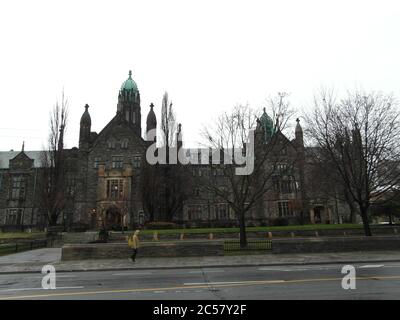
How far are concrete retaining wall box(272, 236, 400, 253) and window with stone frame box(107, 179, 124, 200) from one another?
3083 centimetres

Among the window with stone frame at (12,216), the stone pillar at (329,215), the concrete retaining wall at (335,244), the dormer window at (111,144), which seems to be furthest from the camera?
the window with stone frame at (12,216)

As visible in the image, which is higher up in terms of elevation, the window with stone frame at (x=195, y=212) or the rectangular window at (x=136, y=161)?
the rectangular window at (x=136, y=161)

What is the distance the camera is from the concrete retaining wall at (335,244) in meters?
21.0

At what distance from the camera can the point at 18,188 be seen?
5675 cm

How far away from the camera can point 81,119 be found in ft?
173

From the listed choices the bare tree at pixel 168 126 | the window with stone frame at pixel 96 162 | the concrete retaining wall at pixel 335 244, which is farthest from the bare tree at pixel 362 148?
the window with stone frame at pixel 96 162

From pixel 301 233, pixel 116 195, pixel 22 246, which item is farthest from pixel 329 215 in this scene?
pixel 22 246

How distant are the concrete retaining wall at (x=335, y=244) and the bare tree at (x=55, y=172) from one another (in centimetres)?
2614

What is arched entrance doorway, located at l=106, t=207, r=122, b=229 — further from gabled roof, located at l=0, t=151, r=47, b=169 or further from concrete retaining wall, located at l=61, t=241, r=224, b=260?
concrete retaining wall, located at l=61, t=241, r=224, b=260

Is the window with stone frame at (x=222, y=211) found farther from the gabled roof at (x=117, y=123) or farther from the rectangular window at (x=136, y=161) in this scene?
the gabled roof at (x=117, y=123)

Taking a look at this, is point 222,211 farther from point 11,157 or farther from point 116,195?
point 11,157

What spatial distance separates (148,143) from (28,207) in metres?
24.8
